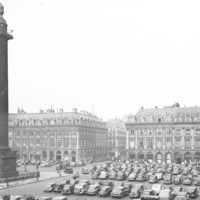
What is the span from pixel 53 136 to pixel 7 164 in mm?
57759

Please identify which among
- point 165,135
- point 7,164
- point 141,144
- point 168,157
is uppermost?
point 165,135

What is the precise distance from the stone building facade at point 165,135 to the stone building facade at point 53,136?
15.7 meters

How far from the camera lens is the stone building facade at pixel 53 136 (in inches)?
4631

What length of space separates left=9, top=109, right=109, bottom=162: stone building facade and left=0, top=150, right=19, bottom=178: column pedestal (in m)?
52.9

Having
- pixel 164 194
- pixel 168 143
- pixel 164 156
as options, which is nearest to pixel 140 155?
pixel 164 156

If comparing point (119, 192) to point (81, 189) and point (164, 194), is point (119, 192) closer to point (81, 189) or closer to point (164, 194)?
point (81, 189)

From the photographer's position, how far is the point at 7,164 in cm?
6231

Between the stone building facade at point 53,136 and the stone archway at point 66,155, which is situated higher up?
the stone building facade at point 53,136

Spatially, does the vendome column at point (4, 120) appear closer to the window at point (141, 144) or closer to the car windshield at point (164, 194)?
the car windshield at point (164, 194)

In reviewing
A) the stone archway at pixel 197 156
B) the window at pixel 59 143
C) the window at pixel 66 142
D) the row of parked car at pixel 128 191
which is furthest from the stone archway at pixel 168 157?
the row of parked car at pixel 128 191

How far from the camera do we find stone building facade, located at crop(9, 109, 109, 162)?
386 ft

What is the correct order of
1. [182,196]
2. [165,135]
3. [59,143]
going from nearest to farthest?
[182,196]
[165,135]
[59,143]

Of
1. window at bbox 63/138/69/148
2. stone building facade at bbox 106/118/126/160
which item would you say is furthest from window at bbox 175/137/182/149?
stone building facade at bbox 106/118/126/160

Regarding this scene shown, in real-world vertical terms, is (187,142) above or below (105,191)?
above
